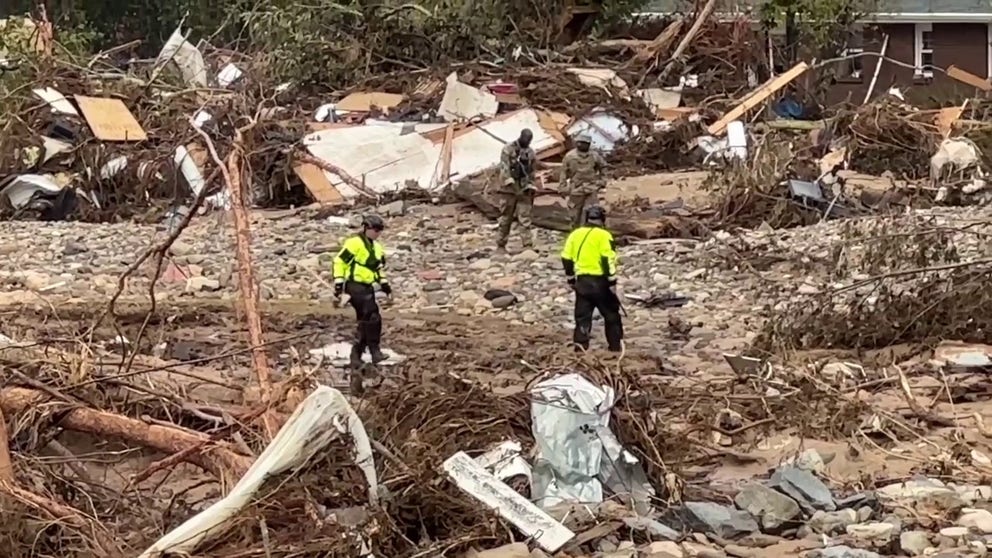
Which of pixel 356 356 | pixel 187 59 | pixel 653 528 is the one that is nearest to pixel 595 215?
pixel 356 356

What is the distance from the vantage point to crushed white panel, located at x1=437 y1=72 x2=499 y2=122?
18719 mm

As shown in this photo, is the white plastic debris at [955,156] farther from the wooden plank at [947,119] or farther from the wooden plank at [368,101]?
the wooden plank at [368,101]

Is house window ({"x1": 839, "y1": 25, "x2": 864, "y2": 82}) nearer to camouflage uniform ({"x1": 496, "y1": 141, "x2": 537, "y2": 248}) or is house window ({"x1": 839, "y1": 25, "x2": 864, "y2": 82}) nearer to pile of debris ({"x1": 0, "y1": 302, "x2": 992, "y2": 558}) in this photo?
camouflage uniform ({"x1": 496, "y1": 141, "x2": 537, "y2": 248})

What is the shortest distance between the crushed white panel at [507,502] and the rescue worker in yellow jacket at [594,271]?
3.74 meters

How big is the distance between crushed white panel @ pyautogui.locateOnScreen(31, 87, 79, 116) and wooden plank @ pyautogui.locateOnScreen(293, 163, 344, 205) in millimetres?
3461

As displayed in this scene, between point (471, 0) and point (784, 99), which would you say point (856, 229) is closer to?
point (784, 99)

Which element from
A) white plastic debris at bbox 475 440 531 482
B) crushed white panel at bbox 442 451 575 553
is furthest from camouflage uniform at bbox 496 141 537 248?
crushed white panel at bbox 442 451 575 553

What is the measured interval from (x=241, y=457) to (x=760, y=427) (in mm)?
3166

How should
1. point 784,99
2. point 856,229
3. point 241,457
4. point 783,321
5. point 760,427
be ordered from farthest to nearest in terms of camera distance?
point 784,99 → point 856,229 → point 783,321 → point 760,427 → point 241,457

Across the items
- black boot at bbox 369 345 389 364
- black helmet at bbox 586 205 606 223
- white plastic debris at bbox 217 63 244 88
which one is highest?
white plastic debris at bbox 217 63 244 88

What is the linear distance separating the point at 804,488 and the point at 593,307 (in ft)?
12.2

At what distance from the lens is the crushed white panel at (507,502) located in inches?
227

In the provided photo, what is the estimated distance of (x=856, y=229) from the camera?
44.0 ft

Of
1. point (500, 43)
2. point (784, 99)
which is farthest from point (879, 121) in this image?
point (500, 43)
